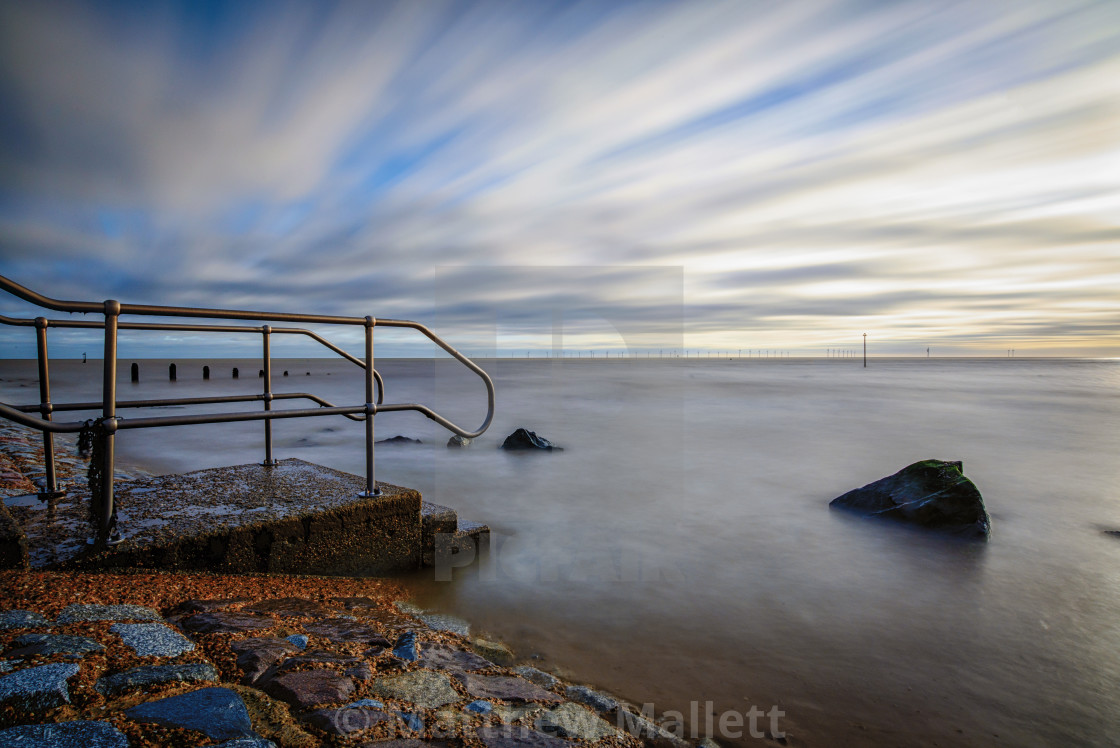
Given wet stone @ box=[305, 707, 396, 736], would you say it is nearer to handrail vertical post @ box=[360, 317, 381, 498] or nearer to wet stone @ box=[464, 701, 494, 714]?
wet stone @ box=[464, 701, 494, 714]

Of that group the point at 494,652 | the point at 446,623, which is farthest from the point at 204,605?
the point at 494,652

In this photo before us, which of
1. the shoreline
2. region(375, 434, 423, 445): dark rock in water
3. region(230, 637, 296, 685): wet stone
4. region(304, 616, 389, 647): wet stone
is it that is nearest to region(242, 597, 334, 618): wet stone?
the shoreline

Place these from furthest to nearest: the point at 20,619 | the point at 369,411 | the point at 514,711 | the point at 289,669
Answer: the point at 369,411, the point at 514,711, the point at 289,669, the point at 20,619

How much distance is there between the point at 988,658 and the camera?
9.68 feet

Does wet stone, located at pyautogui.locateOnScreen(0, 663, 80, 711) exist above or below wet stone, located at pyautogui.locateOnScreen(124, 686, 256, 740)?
above

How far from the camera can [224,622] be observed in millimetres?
2178

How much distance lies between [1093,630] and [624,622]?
2.89 meters

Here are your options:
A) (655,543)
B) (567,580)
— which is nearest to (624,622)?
(567,580)

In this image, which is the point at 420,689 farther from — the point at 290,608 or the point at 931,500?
Result: the point at 931,500

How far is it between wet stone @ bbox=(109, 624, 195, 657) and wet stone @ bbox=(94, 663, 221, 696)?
0.35 ft

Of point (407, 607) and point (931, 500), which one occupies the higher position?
point (931, 500)

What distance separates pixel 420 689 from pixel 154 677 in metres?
0.85

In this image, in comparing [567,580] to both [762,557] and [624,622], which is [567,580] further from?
[762,557]

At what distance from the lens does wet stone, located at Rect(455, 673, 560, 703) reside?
2.12m
